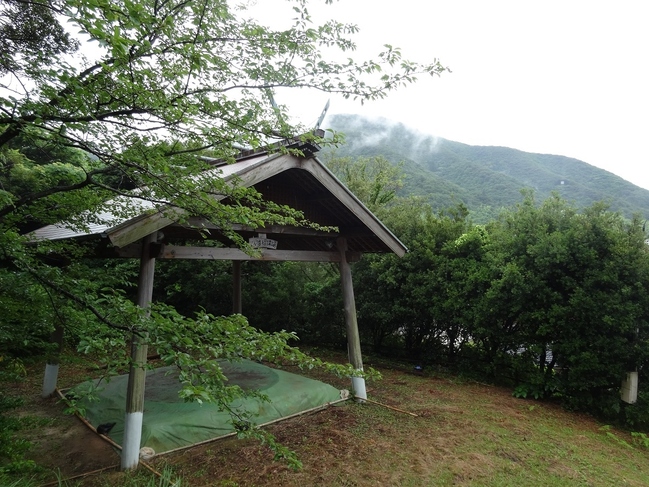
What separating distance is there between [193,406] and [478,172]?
43309mm

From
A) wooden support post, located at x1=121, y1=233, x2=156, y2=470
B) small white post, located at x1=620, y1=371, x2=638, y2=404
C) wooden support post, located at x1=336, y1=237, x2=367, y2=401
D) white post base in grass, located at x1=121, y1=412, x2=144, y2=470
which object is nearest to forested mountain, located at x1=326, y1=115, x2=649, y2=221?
wooden support post, located at x1=336, y1=237, x2=367, y2=401

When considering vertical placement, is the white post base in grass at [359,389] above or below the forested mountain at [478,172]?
below

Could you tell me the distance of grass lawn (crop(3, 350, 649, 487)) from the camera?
4023 millimetres

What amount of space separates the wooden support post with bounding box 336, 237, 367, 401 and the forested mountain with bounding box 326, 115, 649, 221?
1781 cm

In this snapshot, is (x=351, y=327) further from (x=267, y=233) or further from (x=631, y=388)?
(x=631, y=388)

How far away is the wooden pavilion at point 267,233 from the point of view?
13.5ft

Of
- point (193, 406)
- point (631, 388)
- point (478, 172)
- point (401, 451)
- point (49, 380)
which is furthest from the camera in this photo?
point (478, 172)

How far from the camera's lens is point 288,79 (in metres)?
2.92

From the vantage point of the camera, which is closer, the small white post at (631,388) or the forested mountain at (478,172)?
the small white post at (631,388)

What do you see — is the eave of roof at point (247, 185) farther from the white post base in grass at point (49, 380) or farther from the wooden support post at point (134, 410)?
the white post base in grass at point (49, 380)

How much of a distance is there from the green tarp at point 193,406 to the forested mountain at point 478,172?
19.1 meters

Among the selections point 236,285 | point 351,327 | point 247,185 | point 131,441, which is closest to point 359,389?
point 351,327

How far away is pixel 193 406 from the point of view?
517 cm

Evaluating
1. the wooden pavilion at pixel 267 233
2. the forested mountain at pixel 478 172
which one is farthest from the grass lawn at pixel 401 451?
the forested mountain at pixel 478 172
